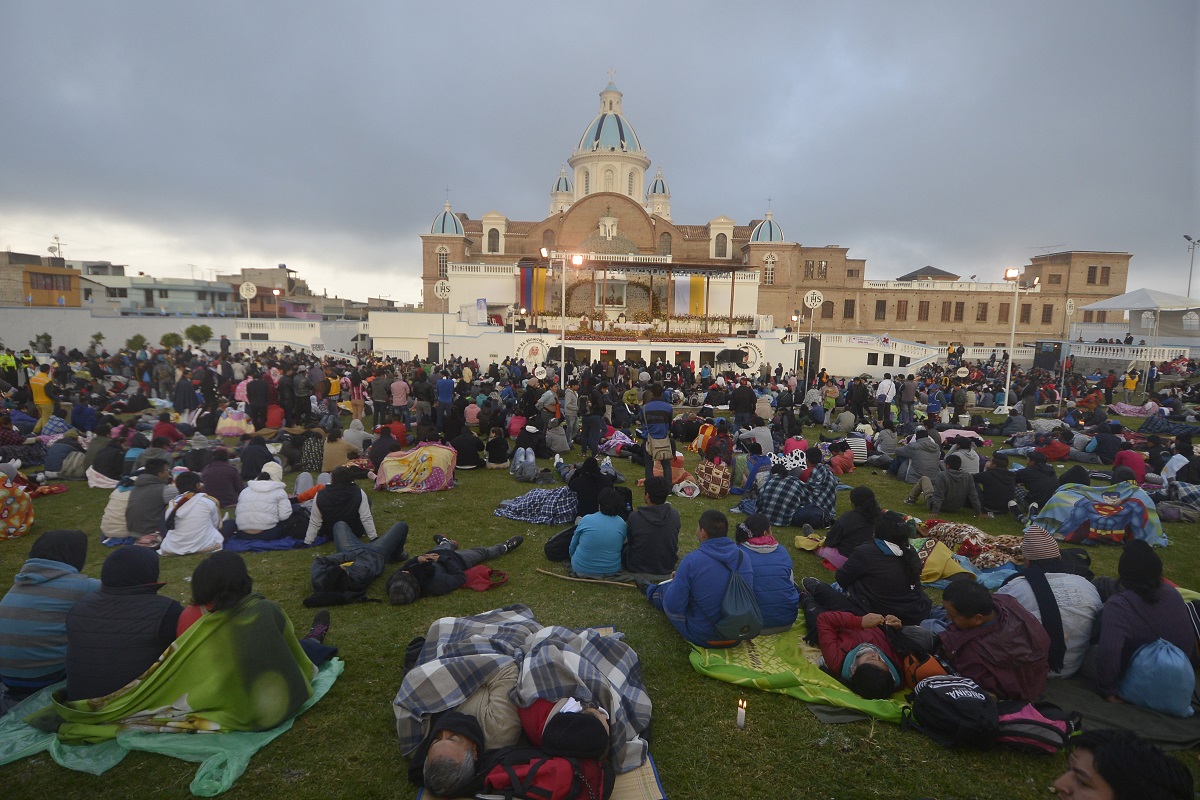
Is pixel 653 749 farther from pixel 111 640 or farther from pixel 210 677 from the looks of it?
pixel 111 640

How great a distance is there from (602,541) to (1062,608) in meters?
3.54

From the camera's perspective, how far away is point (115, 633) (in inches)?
141

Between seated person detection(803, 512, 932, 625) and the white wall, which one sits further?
the white wall

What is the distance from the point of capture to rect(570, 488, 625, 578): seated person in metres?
5.90

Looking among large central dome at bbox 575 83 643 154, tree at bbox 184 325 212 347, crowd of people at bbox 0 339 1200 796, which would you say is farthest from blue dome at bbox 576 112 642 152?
crowd of people at bbox 0 339 1200 796

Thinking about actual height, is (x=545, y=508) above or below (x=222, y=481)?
below

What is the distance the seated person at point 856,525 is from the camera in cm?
578

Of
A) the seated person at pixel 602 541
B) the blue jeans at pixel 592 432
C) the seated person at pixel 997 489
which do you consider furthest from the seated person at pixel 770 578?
the blue jeans at pixel 592 432

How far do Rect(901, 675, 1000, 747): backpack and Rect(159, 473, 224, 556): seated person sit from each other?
6.50 m

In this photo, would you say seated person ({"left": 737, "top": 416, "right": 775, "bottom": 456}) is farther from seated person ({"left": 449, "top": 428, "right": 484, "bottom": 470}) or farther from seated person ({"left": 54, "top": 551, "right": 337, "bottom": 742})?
seated person ({"left": 54, "top": 551, "right": 337, "bottom": 742})

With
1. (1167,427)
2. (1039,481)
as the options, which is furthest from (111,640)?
(1167,427)

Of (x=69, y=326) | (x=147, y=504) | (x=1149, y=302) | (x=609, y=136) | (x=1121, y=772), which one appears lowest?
(x=147, y=504)

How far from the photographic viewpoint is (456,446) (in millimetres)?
10602

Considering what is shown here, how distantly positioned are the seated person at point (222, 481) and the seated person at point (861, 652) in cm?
673
